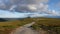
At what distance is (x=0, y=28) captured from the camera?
6.07ft

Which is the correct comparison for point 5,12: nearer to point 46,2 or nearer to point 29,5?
point 29,5

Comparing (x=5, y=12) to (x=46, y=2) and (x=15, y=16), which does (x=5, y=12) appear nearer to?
(x=15, y=16)

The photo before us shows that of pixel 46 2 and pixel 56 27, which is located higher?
pixel 46 2

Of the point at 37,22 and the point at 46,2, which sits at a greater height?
the point at 46,2

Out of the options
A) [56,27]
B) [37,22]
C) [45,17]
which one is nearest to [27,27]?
[37,22]

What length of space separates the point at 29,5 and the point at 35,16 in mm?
185

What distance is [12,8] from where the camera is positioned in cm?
190

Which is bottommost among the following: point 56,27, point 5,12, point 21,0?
point 56,27

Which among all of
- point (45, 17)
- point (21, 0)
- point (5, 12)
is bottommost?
point (45, 17)

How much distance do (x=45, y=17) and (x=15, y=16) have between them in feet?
1.44

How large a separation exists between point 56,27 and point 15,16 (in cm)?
62

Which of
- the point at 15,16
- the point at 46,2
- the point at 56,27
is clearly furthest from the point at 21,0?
the point at 56,27

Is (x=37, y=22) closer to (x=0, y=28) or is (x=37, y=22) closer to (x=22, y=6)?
(x=22, y=6)

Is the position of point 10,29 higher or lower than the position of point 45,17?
lower
